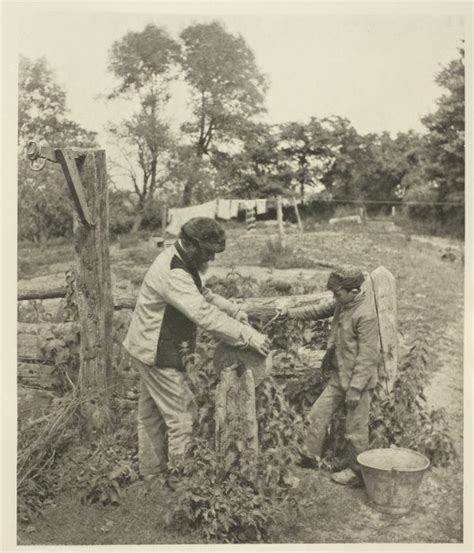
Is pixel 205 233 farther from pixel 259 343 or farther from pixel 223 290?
pixel 223 290

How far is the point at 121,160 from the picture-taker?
14.7 ft

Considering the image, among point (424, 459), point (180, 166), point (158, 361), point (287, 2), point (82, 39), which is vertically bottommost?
point (424, 459)

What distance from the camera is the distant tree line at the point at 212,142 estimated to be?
4.25 m

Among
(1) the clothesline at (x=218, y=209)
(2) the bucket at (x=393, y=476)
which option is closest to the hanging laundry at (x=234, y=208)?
(1) the clothesline at (x=218, y=209)

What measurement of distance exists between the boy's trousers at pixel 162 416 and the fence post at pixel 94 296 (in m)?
0.40

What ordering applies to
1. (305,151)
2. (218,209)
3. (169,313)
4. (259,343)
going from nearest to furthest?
(259,343) < (169,313) < (305,151) < (218,209)

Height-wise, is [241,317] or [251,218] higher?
[251,218]

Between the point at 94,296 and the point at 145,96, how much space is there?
1535 millimetres

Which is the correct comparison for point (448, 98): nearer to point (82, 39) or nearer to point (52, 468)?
point (82, 39)

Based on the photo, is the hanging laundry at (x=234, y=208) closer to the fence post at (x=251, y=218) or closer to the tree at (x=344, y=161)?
the fence post at (x=251, y=218)

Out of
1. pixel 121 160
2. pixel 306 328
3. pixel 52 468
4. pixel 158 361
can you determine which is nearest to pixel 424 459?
pixel 306 328

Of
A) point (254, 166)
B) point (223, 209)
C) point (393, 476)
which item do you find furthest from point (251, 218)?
point (393, 476)

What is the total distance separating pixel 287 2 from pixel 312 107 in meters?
0.74

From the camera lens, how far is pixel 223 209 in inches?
193
